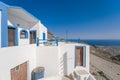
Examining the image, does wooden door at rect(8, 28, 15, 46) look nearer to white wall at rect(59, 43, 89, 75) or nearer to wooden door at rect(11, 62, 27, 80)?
wooden door at rect(11, 62, 27, 80)

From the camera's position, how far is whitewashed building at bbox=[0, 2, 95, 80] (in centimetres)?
604

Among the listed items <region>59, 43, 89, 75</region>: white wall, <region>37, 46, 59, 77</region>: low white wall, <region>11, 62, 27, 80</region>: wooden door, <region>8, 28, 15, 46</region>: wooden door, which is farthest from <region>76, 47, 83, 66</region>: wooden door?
<region>8, 28, 15, 46</region>: wooden door

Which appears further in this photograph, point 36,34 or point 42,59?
point 36,34

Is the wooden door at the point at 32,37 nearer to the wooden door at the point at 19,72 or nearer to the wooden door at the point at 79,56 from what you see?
the wooden door at the point at 79,56

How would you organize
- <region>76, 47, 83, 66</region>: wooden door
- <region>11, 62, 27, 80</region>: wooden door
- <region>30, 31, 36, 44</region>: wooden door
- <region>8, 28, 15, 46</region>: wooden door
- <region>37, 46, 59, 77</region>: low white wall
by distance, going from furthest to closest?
<region>30, 31, 36, 44</region>: wooden door < <region>76, 47, 83, 66</region>: wooden door < <region>37, 46, 59, 77</region>: low white wall < <region>8, 28, 15, 46</region>: wooden door < <region>11, 62, 27, 80</region>: wooden door

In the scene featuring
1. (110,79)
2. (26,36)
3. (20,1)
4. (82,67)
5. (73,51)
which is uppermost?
(20,1)

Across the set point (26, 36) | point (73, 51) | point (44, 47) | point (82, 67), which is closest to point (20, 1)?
point (26, 36)

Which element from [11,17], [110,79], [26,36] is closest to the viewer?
[11,17]

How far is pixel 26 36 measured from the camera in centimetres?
1138

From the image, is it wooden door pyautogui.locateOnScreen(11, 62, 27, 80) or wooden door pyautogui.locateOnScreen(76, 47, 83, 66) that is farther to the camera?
wooden door pyautogui.locateOnScreen(76, 47, 83, 66)

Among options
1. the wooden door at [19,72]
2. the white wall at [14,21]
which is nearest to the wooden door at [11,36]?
the white wall at [14,21]

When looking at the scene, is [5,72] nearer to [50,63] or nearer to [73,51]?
[50,63]

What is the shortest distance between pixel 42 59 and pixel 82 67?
172 inches

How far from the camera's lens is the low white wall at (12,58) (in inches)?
198
